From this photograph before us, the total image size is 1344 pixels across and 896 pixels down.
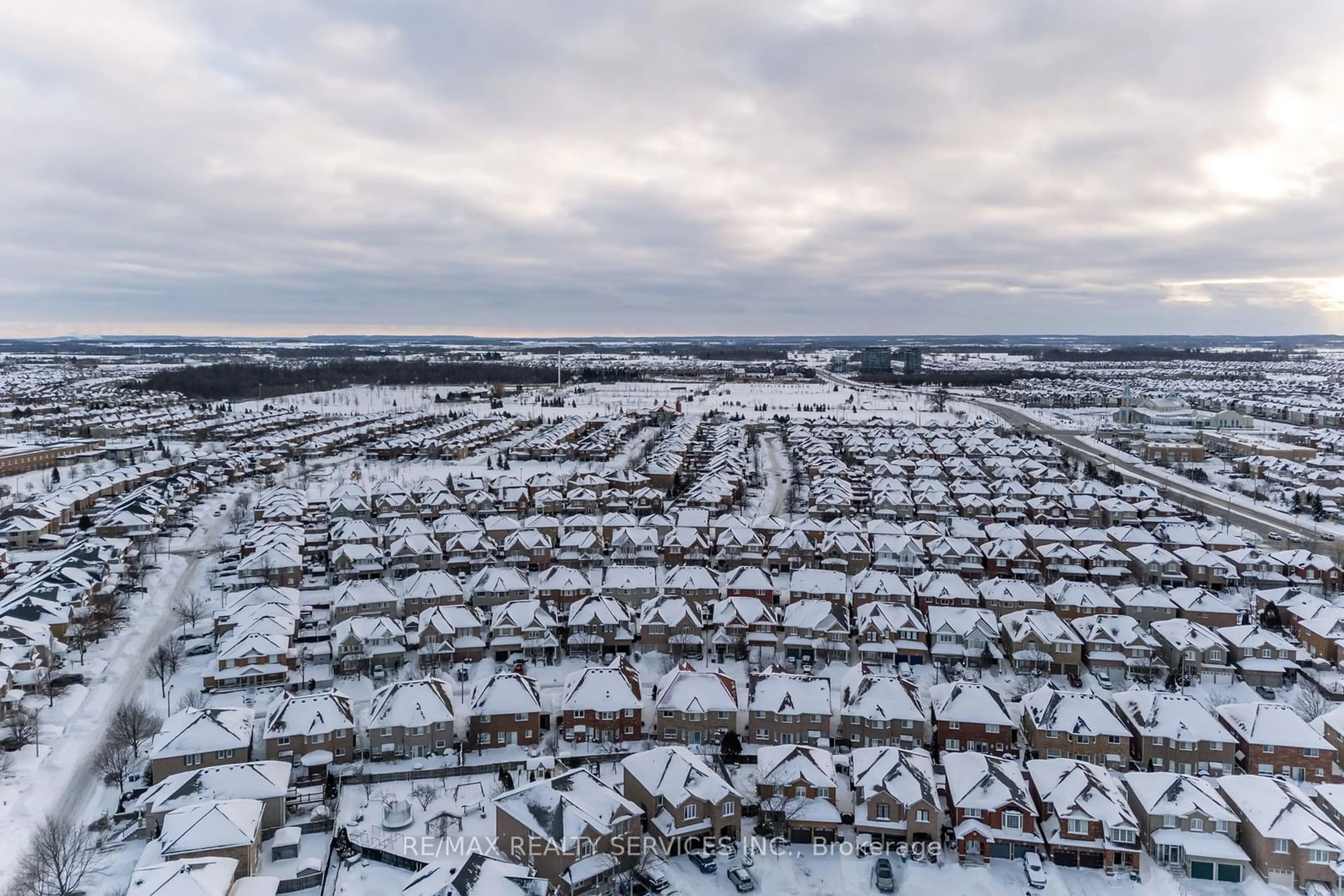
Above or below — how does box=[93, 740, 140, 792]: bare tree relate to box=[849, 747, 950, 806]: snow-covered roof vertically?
below

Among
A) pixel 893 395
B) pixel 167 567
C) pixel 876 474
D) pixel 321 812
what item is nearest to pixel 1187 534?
pixel 876 474

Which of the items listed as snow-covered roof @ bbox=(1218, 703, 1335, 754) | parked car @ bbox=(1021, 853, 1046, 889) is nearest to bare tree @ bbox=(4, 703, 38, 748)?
parked car @ bbox=(1021, 853, 1046, 889)

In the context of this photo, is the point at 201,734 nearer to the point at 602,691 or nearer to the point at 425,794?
the point at 425,794

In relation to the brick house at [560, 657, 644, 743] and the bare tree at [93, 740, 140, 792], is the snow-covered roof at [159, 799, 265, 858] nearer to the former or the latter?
the bare tree at [93, 740, 140, 792]

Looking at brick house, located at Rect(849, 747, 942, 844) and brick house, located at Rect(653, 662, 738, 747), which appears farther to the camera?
brick house, located at Rect(653, 662, 738, 747)

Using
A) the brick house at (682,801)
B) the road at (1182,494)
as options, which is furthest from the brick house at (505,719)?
the road at (1182,494)

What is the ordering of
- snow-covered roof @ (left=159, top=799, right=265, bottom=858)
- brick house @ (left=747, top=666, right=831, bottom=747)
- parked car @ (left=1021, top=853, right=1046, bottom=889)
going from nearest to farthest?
snow-covered roof @ (left=159, top=799, right=265, bottom=858) → parked car @ (left=1021, top=853, right=1046, bottom=889) → brick house @ (left=747, top=666, right=831, bottom=747)

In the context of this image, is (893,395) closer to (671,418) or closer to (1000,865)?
(671,418)
